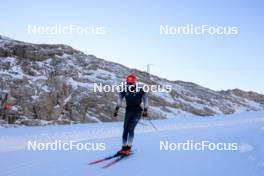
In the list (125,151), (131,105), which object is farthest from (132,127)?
(125,151)

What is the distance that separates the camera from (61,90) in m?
39.6

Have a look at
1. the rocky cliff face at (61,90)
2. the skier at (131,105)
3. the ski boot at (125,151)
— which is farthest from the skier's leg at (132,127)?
the rocky cliff face at (61,90)

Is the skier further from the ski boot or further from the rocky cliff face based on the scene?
the rocky cliff face

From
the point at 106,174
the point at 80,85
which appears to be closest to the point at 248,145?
the point at 106,174

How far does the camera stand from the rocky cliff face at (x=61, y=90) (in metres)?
35.3

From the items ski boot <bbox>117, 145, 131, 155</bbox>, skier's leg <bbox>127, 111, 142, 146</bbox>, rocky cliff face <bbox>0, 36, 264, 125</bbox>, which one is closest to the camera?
ski boot <bbox>117, 145, 131, 155</bbox>

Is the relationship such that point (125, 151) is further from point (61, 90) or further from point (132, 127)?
point (61, 90)

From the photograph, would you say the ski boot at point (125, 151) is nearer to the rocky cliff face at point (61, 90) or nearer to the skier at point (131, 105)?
the skier at point (131, 105)

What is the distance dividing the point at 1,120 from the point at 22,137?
18.1m

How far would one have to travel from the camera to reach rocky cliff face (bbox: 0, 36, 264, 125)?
35281mm

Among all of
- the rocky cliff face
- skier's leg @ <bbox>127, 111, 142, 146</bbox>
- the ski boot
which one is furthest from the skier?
the rocky cliff face

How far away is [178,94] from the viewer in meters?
56.2

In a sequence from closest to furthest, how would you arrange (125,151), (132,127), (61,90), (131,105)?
(125,151)
(132,127)
(131,105)
(61,90)

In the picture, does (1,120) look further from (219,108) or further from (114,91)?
(219,108)
